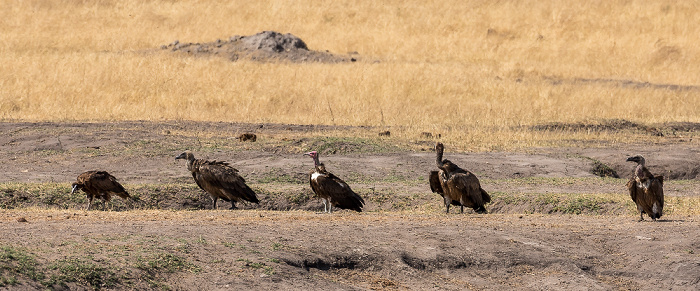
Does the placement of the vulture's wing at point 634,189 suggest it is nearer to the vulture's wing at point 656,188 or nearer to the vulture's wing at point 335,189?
the vulture's wing at point 656,188

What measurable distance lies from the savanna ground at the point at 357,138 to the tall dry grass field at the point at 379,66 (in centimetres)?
15

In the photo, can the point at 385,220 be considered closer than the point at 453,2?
Yes

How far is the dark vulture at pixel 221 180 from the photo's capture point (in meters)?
13.7

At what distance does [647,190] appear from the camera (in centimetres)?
1221

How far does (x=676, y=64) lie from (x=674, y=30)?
19.5ft

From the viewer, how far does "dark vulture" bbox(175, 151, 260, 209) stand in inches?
538

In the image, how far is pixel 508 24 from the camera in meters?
51.6

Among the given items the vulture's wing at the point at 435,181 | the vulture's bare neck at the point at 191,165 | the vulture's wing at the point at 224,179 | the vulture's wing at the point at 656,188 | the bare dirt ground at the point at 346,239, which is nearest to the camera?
the bare dirt ground at the point at 346,239

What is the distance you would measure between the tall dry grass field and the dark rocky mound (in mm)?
1758

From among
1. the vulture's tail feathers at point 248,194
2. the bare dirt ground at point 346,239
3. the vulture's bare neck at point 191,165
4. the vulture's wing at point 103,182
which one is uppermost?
the vulture's bare neck at point 191,165

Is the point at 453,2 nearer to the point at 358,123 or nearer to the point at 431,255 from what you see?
the point at 358,123

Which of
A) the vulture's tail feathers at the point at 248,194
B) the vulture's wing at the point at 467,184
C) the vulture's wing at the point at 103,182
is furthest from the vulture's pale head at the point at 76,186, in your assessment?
the vulture's wing at the point at 467,184

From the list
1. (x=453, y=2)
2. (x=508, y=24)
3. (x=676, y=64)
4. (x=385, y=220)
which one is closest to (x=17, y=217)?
(x=385, y=220)

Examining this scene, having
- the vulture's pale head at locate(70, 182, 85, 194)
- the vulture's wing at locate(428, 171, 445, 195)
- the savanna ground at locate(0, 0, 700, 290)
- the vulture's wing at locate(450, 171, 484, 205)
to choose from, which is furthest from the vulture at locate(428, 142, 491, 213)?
the vulture's pale head at locate(70, 182, 85, 194)
